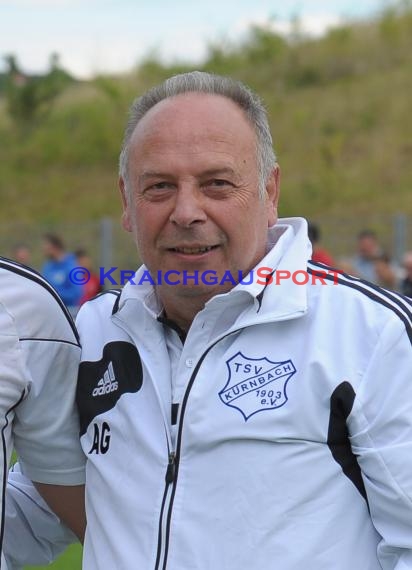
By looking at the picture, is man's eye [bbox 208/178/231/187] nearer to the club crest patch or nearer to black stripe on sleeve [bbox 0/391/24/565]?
the club crest patch

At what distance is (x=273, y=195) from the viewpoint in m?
2.45

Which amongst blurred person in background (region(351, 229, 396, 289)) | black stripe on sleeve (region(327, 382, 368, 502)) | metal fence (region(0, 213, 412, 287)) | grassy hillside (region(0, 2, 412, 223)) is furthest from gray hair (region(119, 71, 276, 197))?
grassy hillside (region(0, 2, 412, 223))

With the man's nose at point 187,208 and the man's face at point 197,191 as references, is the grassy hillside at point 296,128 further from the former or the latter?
the man's nose at point 187,208

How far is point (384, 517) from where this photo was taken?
2043mm

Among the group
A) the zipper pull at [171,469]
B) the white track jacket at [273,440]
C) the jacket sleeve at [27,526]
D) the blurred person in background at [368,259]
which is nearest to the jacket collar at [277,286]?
the white track jacket at [273,440]

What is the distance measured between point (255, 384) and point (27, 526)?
3.17 ft

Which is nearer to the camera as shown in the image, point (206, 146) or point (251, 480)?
point (251, 480)

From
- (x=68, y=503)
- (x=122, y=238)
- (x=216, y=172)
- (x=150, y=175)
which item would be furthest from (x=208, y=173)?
(x=122, y=238)

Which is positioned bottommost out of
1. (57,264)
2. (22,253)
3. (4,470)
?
(4,470)

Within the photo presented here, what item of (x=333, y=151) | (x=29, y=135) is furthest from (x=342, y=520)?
(x=29, y=135)

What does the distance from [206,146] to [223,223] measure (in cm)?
18

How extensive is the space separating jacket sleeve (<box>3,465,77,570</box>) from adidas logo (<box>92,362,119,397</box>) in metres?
0.49

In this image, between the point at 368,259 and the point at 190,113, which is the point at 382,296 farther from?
the point at 368,259

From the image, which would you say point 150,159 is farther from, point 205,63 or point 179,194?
point 205,63
